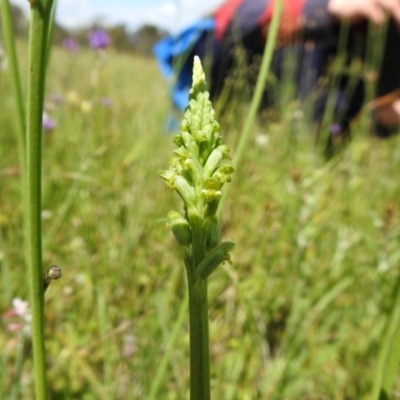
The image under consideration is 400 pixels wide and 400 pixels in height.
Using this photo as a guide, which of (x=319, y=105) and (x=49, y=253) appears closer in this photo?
(x=49, y=253)

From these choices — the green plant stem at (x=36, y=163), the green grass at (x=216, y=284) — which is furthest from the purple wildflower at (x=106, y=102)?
the green plant stem at (x=36, y=163)

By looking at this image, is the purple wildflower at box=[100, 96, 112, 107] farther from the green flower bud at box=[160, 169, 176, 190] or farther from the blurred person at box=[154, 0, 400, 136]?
the green flower bud at box=[160, 169, 176, 190]

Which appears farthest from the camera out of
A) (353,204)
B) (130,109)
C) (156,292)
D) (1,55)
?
(130,109)

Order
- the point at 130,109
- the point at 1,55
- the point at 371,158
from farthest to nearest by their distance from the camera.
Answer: the point at 130,109, the point at 371,158, the point at 1,55

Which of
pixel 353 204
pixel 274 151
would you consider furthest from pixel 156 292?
pixel 274 151

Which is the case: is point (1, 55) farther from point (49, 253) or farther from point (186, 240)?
point (186, 240)

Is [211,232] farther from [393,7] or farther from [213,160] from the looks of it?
[393,7]
